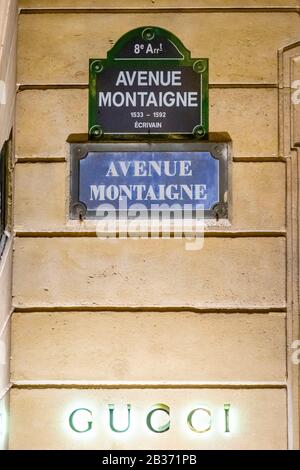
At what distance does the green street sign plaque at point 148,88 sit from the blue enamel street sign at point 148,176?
17cm

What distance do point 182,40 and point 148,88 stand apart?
543mm

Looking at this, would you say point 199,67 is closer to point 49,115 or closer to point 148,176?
point 148,176

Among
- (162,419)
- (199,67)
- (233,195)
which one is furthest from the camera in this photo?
(199,67)

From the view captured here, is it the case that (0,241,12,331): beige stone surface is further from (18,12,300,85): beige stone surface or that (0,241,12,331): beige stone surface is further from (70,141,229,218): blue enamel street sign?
(18,12,300,85): beige stone surface

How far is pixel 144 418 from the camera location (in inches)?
258

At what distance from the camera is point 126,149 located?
22.4ft

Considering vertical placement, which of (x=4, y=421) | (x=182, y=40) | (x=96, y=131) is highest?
(x=182, y=40)

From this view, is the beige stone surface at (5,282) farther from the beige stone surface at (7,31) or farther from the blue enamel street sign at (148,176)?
the beige stone surface at (7,31)

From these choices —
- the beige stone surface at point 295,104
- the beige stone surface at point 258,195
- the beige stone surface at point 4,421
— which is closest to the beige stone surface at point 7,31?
the beige stone surface at point 258,195

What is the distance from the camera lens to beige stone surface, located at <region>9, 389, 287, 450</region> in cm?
654

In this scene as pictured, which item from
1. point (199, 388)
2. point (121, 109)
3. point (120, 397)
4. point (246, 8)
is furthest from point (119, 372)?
point (246, 8)

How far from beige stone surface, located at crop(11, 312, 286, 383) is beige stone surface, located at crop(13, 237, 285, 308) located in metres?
0.13

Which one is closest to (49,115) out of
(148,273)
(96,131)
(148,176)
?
(96,131)

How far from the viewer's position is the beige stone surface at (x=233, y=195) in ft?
22.2
